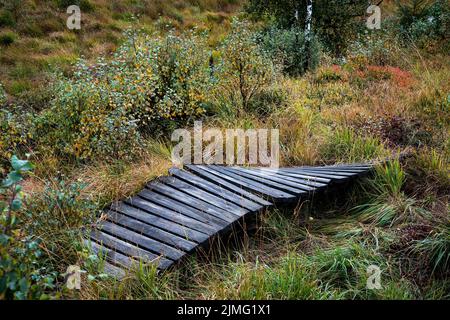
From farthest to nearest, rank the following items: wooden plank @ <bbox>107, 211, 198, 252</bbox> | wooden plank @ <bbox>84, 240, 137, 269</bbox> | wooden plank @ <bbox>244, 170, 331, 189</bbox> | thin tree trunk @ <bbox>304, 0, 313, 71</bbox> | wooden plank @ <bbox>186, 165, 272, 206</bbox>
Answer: thin tree trunk @ <bbox>304, 0, 313, 71</bbox>
wooden plank @ <bbox>244, 170, 331, 189</bbox>
wooden plank @ <bbox>186, 165, 272, 206</bbox>
wooden plank @ <bbox>107, 211, 198, 252</bbox>
wooden plank @ <bbox>84, 240, 137, 269</bbox>

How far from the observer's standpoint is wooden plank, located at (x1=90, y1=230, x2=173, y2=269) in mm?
3512

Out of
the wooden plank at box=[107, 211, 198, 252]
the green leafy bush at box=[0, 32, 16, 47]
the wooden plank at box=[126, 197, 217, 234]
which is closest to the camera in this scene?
the wooden plank at box=[107, 211, 198, 252]

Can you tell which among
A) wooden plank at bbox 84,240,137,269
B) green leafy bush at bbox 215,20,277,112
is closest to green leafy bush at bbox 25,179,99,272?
wooden plank at bbox 84,240,137,269

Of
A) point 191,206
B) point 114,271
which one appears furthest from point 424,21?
point 114,271

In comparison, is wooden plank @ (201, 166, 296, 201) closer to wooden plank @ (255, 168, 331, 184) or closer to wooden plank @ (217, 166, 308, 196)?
wooden plank @ (217, 166, 308, 196)

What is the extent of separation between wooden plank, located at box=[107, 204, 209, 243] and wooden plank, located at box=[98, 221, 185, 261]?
20cm

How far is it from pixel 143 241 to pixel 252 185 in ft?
4.75

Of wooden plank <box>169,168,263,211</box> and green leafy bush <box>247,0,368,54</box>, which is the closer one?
wooden plank <box>169,168,263,211</box>

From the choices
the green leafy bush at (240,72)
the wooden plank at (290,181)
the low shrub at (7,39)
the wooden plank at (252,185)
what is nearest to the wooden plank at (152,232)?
the wooden plank at (252,185)

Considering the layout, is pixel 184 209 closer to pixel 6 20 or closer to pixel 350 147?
pixel 350 147

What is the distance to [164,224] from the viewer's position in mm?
4027

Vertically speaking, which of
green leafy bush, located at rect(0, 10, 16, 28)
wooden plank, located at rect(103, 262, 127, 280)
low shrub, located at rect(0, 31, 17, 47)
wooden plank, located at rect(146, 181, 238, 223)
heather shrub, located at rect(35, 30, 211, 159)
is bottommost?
wooden plank, located at rect(103, 262, 127, 280)
